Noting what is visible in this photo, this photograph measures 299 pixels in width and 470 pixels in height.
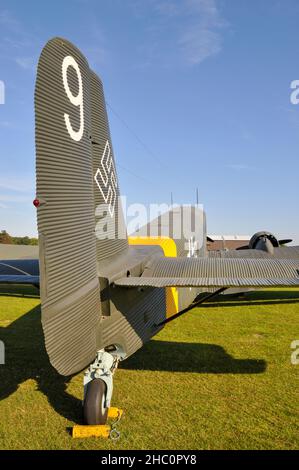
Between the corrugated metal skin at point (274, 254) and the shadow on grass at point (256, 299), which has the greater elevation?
the corrugated metal skin at point (274, 254)

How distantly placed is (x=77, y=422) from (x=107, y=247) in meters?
2.11

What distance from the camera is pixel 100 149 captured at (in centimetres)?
482

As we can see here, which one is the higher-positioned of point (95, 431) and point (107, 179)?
point (107, 179)

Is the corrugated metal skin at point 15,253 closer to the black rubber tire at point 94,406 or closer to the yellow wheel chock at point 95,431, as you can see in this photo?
the black rubber tire at point 94,406

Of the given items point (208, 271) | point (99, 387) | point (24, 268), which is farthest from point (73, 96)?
point (24, 268)

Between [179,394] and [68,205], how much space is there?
3181 mm

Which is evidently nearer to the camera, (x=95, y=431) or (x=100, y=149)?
(x=95, y=431)

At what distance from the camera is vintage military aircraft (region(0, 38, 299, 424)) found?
11.7 ft

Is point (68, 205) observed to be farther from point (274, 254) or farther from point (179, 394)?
point (274, 254)

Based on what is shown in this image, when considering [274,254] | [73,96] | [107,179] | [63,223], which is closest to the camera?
[63,223]

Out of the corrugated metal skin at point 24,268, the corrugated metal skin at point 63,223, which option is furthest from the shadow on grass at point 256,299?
the corrugated metal skin at point 63,223

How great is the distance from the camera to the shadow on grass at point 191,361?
6316mm

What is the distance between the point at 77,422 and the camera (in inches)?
177

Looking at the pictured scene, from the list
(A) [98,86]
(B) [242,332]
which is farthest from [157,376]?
(A) [98,86]
